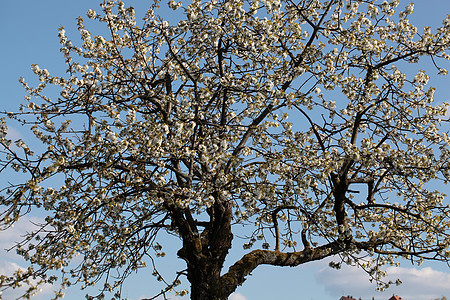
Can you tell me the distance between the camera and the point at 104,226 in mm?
11727

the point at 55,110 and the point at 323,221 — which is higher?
the point at 55,110

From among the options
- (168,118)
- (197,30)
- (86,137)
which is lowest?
(86,137)

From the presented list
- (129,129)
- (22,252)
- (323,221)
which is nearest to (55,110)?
(129,129)

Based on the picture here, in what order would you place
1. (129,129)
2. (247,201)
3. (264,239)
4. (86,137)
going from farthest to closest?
(264,239) < (247,201) < (129,129) < (86,137)

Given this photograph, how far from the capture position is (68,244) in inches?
414

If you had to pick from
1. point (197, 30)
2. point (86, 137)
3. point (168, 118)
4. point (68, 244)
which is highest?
point (197, 30)

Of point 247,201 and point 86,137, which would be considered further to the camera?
point 247,201

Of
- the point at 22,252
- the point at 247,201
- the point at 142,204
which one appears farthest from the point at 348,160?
the point at 22,252

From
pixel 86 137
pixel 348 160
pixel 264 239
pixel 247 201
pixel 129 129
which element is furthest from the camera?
pixel 264 239

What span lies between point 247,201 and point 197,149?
1.74m

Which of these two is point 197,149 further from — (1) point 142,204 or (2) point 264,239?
(2) point 264,239

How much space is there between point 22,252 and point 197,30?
6865 millimetres

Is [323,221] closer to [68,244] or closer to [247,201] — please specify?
[247,201]

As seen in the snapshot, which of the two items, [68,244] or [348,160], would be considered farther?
[348,160]
